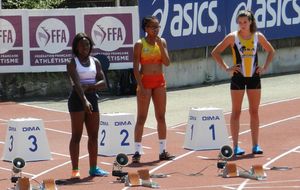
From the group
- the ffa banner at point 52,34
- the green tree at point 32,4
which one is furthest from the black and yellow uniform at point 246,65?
the green tree at point 32,4

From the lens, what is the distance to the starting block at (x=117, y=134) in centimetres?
1369

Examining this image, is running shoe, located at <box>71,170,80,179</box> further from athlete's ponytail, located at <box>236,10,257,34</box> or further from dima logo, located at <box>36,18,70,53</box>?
dima logo, located at <box>36,18,70,53</box>

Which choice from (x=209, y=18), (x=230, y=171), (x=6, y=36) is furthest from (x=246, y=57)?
(x=209, y=18)

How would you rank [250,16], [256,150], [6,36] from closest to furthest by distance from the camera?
[250,16]
[256,150]
[6,36]

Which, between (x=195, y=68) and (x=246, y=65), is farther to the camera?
(x=195, y=68)

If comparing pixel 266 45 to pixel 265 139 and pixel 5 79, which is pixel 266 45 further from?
pixel 5 79

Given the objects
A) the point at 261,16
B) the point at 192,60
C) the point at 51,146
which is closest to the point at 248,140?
the point at 51,146

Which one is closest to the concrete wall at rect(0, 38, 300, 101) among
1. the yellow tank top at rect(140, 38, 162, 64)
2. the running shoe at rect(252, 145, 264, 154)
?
the running shoe at rect(252, 145, 264, 154)

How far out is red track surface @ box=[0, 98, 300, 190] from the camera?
1102cm

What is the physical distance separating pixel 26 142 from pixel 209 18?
35.7ft

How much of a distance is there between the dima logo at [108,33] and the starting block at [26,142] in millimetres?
8235

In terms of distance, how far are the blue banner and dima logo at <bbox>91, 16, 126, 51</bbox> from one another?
1.93 feet

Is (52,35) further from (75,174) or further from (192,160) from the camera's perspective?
(75,174)

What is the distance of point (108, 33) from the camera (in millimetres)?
21672
